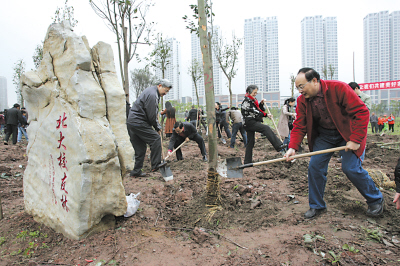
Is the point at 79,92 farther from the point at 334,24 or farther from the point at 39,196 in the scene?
the point at 334,24

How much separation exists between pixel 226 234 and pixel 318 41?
3868cm

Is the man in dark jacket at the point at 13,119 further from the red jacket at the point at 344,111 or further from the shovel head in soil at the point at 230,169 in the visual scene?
the red jacket at the point at 344,111

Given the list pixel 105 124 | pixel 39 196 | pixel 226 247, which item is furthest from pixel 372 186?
pixel 39 196

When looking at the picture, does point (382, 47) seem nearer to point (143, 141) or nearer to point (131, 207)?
point (143, 141)

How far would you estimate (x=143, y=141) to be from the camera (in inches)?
195

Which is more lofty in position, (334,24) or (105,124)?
(334,24)

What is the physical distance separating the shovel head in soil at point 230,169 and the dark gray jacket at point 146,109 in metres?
1.61

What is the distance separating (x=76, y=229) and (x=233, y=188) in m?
2.34

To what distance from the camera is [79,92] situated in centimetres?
244

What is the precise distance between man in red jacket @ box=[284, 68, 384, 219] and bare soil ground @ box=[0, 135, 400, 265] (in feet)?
0.89

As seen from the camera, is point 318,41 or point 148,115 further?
point 318,41

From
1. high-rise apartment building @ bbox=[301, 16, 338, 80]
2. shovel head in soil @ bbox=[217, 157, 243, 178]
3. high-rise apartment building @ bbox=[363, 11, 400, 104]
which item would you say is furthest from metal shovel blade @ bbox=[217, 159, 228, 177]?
high-rise apartment building @ bbox=[363, 11, 400, 104]

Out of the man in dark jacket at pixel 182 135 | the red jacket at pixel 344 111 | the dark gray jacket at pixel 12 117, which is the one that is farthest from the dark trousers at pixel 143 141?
the dark gray jacket at pixel 12 117

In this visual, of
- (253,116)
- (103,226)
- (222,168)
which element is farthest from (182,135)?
(103,226)
